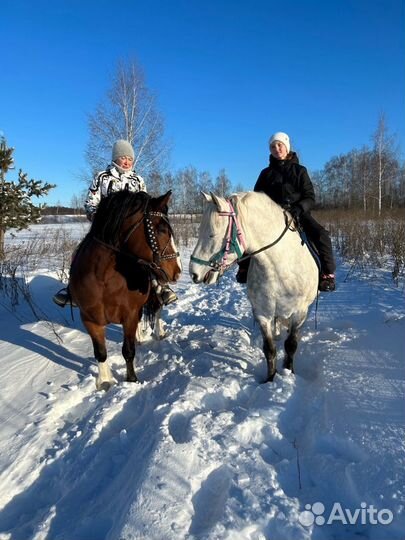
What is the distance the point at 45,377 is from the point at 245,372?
2.13 metres

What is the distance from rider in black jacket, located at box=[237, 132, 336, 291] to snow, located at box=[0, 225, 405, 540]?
3.38 feet

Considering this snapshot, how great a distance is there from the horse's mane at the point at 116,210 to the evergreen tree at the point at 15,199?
20.9 ft

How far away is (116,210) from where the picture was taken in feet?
10.00

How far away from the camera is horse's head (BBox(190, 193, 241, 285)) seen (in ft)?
8.46

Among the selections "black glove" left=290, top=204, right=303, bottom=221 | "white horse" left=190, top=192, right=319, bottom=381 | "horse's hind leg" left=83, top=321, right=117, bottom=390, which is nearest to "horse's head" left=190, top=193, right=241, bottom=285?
"white horse" left=190, top=192, right=319, bottom=381

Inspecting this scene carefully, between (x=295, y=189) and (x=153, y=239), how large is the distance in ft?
5.75

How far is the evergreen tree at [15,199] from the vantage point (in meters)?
8.14

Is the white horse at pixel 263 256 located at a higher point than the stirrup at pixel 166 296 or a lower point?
higher

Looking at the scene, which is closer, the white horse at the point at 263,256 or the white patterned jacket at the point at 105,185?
the white horse at the point at 263,256

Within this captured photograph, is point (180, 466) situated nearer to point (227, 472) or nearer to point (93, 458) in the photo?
point (227, 472)

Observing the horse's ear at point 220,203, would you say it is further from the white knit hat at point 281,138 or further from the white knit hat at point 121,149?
the white knit hat at point 121,149

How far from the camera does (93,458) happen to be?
220cm

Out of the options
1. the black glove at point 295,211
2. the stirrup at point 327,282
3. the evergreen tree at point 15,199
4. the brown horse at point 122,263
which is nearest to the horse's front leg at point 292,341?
the stirrup at point 327,282

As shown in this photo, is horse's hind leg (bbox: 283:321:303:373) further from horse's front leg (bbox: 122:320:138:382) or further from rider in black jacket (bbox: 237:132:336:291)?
horse's front leg (bbox: 122:320:138:382)
